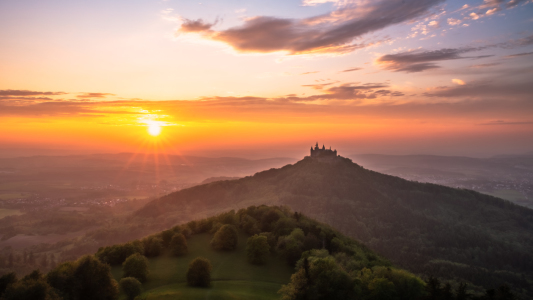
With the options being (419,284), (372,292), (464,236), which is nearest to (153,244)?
(372,292)

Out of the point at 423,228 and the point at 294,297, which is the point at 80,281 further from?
the point at 423,228

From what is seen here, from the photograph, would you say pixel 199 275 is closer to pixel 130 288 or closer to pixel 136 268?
pixel 130 288

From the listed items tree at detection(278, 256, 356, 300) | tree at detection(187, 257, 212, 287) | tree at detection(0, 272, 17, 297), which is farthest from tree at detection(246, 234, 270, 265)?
tree at detection(0, 272, 17, 297)

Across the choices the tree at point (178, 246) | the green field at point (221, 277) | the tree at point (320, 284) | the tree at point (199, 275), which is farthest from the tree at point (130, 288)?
the tree at point (320, 284)

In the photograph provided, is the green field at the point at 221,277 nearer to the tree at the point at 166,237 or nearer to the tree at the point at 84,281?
the tree at the point at 166,237

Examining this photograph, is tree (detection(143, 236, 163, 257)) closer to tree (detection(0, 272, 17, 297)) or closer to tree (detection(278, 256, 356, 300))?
tree (detection(0, 272, 17, 297))
